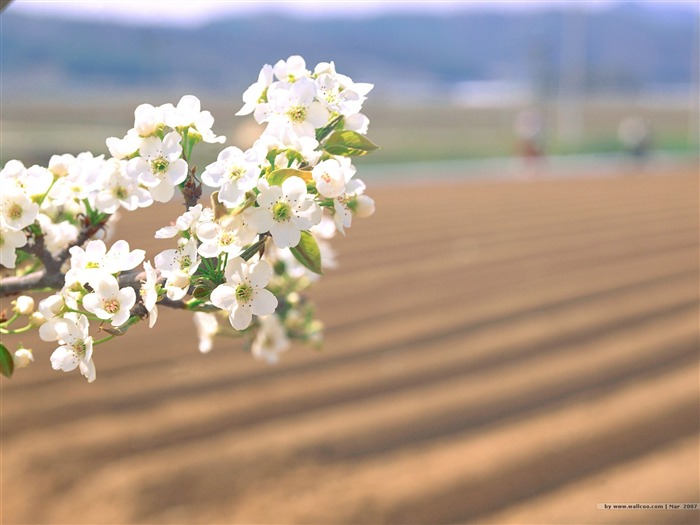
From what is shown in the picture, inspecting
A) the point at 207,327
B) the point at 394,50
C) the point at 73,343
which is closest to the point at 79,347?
the point at 73,343

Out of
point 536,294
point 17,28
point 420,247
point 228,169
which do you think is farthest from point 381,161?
point 17,28

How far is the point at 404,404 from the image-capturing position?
11.2 feet

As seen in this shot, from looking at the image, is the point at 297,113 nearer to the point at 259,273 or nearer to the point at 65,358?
the point at 259,273

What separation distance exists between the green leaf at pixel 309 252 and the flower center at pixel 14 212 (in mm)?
271

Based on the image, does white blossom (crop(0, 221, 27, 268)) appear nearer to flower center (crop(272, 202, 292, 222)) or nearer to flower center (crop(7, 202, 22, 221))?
flower center (crop(7, 202, 22, 221))

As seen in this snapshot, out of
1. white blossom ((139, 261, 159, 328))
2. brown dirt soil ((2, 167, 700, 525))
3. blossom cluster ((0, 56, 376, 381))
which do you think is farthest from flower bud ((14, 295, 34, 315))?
brown dirt soil ((2, 167, 700, 525))

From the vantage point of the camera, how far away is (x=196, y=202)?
0.85 m

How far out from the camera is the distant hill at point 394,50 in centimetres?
3359

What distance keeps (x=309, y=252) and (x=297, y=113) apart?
0.44 ft

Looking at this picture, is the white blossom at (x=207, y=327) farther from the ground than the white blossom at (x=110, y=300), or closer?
closer

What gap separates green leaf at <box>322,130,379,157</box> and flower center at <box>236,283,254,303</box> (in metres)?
0.18

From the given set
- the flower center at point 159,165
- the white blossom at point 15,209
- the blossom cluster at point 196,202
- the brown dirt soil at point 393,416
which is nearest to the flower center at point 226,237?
the blossom cluster at point 196,202

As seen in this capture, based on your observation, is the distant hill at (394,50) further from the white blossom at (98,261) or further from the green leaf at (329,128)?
the white blossom at (98,261)

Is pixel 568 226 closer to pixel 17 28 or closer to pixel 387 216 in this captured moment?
pixel 387 216
